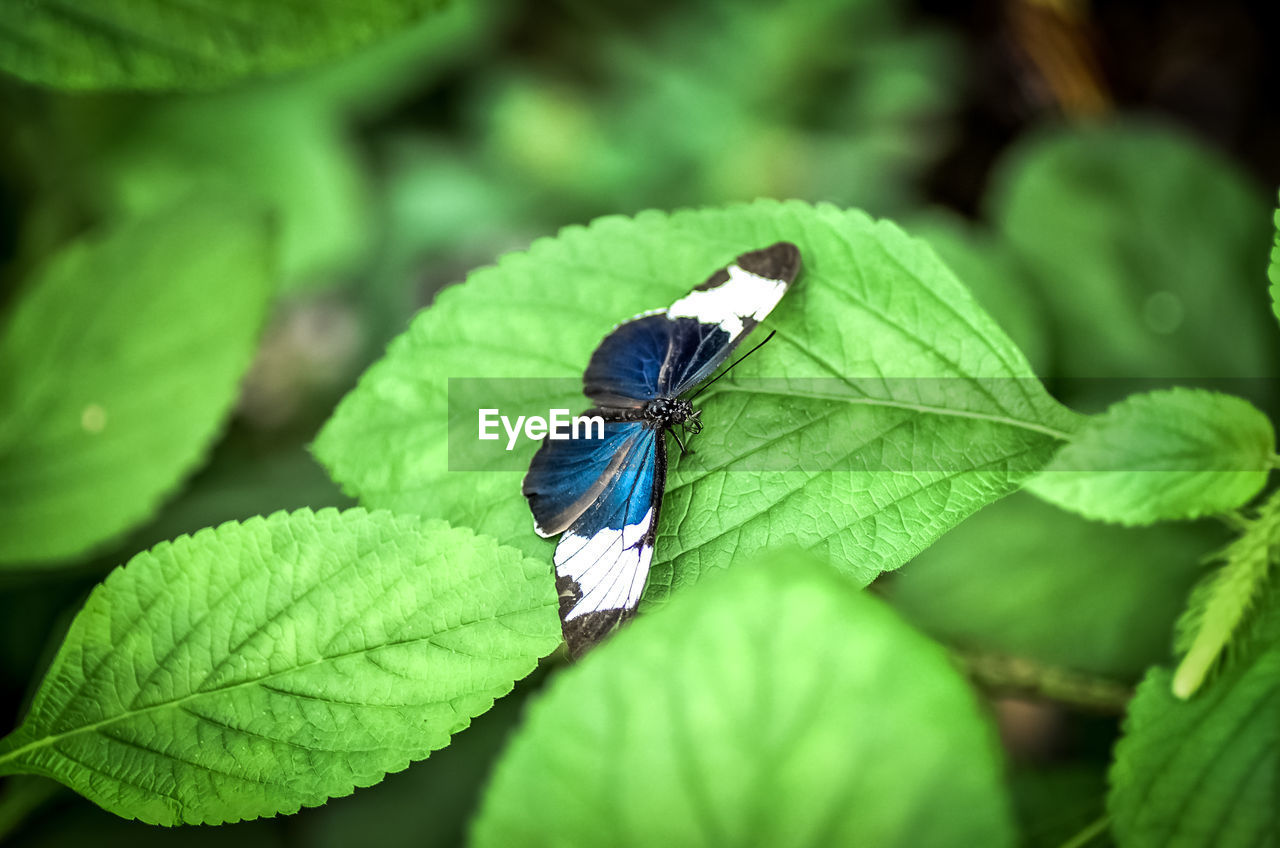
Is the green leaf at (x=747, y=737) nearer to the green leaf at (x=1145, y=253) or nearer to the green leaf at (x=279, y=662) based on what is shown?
the green leaf at (x=279, y=662)

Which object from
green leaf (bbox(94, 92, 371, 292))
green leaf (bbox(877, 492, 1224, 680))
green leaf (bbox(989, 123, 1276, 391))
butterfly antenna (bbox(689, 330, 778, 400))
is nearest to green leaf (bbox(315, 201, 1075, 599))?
butterfly antenna (bbox(689, 330, 778, 400))

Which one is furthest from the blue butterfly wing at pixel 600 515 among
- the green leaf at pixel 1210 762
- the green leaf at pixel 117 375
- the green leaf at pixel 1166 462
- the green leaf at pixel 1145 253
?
the green leaf at pixel 1145 253

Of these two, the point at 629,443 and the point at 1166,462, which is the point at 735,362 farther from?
the point at 1166,462

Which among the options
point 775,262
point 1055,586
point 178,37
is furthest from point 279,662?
point 1055,586

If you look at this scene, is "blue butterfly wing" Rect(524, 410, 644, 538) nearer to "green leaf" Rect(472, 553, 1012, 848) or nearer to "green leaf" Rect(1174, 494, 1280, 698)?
"green leaf" Rect(472, 553, 1012, 848)

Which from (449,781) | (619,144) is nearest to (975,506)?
(449,781)

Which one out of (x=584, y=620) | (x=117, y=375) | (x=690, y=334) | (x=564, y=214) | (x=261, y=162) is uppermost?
(x=261, y=162)
